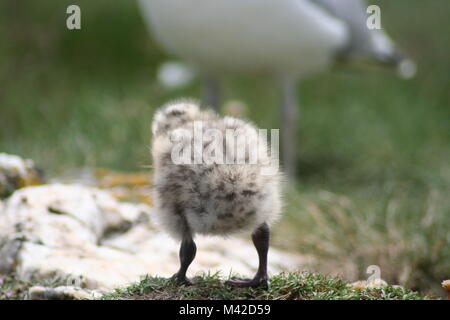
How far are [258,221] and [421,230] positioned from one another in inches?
63.4

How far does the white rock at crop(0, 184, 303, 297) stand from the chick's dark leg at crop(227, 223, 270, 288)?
48 cm

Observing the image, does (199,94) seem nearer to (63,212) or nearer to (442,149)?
(442,149)

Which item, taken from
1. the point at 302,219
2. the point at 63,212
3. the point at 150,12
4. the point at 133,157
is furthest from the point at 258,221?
the point at 150,12

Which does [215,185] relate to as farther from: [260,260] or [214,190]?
[260,260]

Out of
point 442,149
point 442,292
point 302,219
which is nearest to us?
point 442,292

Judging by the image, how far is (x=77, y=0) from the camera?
712 cm

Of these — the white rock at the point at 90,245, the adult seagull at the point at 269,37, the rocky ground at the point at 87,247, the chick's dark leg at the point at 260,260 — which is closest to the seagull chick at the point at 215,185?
the chick's dark leg at the point at 260,260

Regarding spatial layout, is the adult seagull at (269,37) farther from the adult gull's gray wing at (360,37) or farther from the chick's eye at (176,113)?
the chick's eye at (176,113)

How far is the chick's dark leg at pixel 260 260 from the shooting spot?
187 centimetres

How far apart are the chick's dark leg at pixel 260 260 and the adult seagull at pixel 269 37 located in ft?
9.03

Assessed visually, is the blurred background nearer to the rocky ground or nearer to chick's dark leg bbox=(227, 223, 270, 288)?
the rocky ground

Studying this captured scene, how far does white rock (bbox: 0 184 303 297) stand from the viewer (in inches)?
93.7

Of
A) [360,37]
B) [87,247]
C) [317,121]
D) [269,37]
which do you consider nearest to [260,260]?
[87,247]

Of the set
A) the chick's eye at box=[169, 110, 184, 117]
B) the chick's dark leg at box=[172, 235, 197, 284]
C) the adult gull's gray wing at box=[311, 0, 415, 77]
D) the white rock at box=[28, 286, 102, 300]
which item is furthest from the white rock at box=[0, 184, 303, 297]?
the adult gull's gray wing at box=[311, 0, 415, 77]
